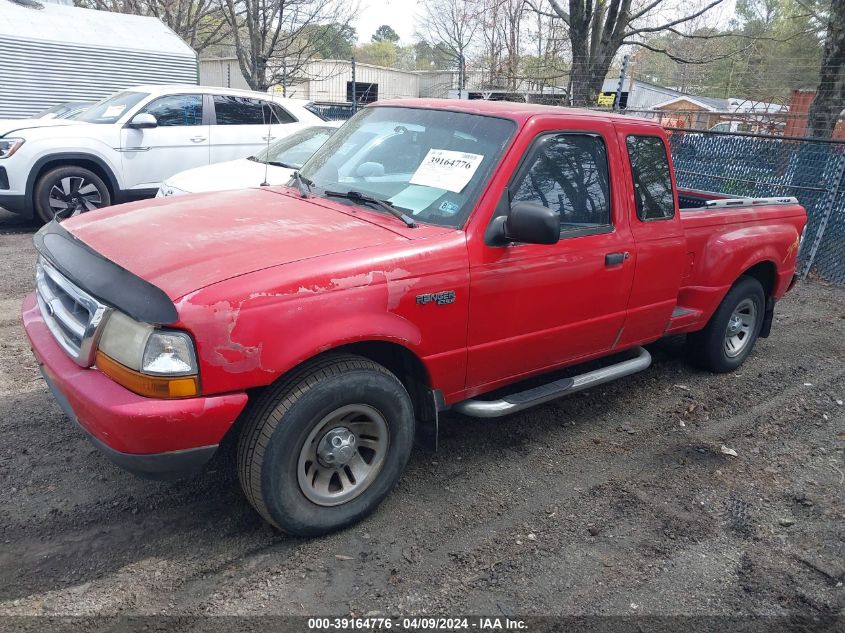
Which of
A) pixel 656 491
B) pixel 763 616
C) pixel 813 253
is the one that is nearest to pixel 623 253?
pixel 656 491

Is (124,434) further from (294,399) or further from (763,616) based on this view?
(763,616)

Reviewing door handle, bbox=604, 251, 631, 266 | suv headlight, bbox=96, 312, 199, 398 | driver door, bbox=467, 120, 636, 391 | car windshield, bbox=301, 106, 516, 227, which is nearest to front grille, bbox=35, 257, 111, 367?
suv headlight, bbox=96, 312, 199, 398

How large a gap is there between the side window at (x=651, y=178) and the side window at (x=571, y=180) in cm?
29

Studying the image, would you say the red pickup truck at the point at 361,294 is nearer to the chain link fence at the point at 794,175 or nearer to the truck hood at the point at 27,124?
the chain link fence at the point at 794,175

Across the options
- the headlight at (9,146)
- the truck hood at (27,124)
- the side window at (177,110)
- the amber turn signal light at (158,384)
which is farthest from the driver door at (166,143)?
the amber turn signal light at (158,384)

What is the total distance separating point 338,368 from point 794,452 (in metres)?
3.06

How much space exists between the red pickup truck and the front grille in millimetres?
15

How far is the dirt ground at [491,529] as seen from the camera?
281 cm

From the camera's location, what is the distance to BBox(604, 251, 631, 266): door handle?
3.88 metres

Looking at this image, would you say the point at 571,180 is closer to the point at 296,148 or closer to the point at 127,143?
the point at 296,148

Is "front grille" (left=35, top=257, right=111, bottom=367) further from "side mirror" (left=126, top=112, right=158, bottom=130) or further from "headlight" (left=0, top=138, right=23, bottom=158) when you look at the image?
"side mirror" (left=126, top=112, right=158, bottom=130)

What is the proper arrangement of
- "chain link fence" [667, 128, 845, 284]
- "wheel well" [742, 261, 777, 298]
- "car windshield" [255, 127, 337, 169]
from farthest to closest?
"chain link fence" [667, 128, 845, 284] → "car windshield" [255, 127, 337, 169] → "wheel well" [742, 261, 777, 298]

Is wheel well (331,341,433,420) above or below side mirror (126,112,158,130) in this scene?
below

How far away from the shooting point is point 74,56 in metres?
14.9
